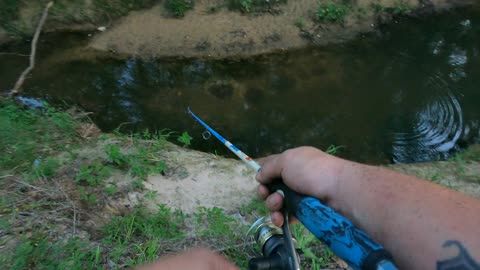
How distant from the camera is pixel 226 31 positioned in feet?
20.4

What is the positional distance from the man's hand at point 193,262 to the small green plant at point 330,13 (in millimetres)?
6032

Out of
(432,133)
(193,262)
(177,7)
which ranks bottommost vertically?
(432,133)

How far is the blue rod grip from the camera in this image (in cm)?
100

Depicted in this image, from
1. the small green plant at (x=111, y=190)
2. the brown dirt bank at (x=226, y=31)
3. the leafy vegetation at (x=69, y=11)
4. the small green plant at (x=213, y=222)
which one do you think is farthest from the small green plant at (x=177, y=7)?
the small green plant at (x=213, y=222)

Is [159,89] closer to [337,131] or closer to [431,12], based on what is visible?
[337,131]

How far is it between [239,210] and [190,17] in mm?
4151

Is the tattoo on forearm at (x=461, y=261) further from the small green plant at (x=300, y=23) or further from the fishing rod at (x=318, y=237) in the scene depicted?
the small green plant at (x=300, y=23)

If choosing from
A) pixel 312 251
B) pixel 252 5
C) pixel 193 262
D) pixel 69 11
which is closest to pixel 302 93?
pixel 252 5

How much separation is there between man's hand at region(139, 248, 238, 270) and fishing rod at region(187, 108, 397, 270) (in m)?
0.36

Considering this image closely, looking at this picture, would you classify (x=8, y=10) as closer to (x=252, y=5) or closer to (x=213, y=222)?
(x=252, y=5)

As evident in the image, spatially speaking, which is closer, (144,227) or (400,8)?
(144,227)

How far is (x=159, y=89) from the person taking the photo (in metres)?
5.42

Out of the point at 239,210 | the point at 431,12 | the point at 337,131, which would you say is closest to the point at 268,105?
the point at 337,131

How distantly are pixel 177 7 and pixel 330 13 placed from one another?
2342 millimetres
